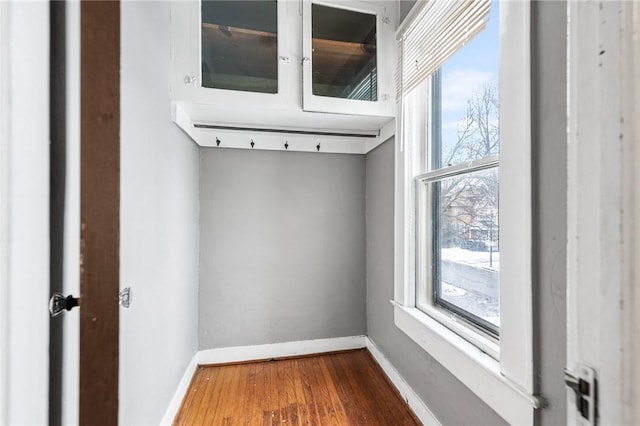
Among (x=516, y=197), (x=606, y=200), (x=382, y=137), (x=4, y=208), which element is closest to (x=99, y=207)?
Answer: (x=4, y=208)

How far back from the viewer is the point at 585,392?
40 centimetres

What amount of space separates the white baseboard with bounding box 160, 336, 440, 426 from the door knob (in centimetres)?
113

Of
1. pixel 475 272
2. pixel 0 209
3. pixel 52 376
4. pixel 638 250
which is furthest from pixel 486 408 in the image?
pixel 0 209

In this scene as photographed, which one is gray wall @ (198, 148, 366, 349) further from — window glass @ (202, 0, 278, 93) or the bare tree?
the bare tree

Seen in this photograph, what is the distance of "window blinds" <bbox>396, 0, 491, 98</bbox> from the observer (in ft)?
3.50

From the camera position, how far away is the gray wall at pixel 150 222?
3.30ft

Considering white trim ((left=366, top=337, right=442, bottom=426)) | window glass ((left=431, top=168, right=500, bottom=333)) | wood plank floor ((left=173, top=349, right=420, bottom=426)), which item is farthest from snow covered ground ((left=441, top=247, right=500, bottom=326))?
wood plank floor ((left=173, top=349, right=420, bottom=426))

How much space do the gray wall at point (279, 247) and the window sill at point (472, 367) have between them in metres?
0.74

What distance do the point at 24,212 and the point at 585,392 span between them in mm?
984

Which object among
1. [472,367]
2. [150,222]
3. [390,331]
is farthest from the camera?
[390,331]

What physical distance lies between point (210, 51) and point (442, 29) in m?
1.12

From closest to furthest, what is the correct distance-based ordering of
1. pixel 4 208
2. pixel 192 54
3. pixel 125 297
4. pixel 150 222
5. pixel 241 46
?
pixel 4 208 < pixel 125 297 < pixel 150 222 < pixel 192 54 < pixel 241 46

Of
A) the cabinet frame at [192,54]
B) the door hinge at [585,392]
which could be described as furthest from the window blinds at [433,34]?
the door hinge at [585,392]

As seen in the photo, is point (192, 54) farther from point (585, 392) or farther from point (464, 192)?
point (585, 392)
